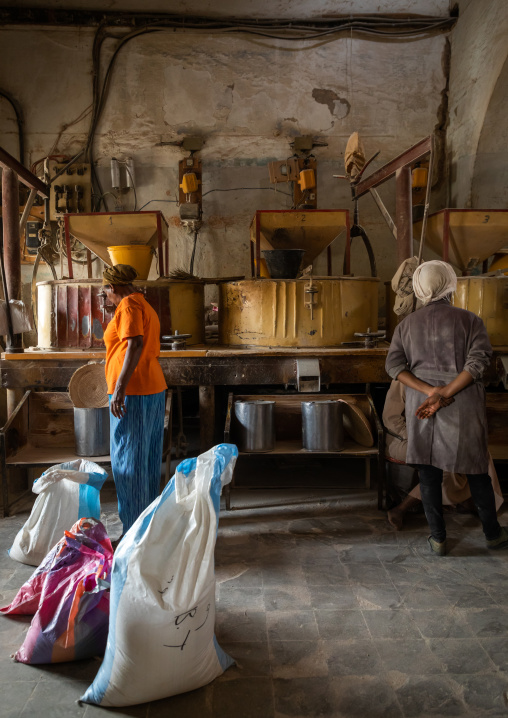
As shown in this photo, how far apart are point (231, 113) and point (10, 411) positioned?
4.63 metres

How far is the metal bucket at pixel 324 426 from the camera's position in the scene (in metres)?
4.50

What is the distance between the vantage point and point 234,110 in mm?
7121

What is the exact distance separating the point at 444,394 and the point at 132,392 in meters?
1.92

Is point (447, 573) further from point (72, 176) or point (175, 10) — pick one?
point (175, 10)

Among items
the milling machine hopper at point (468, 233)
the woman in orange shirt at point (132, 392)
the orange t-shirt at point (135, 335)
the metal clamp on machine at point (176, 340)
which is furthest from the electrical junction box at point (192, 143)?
the orange t-shirt at point (135, 335)

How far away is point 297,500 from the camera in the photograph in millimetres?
4660

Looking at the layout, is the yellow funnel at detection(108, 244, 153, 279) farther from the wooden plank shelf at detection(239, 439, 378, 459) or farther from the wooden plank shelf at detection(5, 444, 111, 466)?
the wooden plank shelf at detection(239, 439, 378, 459)

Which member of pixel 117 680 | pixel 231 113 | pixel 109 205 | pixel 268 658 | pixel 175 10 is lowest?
pixel 268 658

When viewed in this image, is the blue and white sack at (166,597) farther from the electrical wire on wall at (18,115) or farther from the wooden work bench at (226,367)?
the electrical wire on wall at (18,115)

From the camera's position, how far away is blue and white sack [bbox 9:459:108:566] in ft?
10.9

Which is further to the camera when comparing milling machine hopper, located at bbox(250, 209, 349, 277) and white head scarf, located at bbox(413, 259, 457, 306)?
milling machine hopper, located at bbox(250, 209, 349, 277)

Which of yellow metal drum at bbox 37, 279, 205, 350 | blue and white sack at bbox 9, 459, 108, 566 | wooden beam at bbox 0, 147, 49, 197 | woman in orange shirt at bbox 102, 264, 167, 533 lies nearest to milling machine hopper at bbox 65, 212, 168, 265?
wooden beam at bbox 0, 147, 49, 197

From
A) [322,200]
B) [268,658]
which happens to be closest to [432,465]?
[268,658]

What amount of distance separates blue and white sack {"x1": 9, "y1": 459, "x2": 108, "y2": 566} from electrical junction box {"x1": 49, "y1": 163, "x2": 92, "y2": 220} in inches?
182
